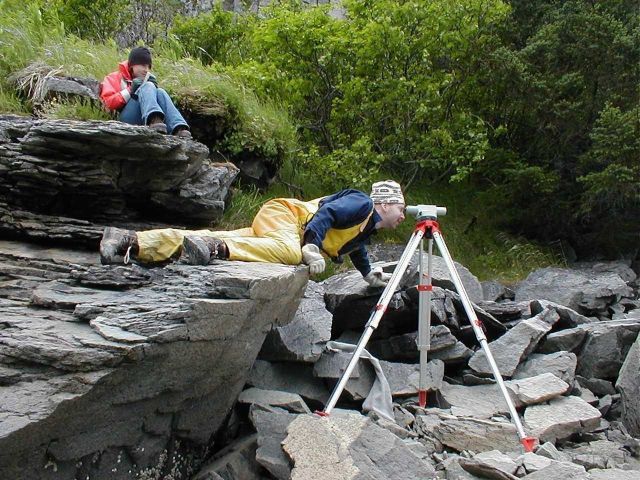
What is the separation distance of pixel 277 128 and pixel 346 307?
145 inches

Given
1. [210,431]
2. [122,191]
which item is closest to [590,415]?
[210,431]

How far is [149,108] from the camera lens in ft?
25.5

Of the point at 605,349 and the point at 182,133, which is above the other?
the point at 182,133

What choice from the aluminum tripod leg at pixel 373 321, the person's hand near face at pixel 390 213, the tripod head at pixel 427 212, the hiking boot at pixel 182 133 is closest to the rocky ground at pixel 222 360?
the hiking boot at pixel 182 133

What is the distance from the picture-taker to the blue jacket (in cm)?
648

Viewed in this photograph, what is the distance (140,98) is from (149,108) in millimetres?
283

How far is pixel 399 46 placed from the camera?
1233cm

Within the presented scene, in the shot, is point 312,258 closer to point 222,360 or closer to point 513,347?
point 222,360

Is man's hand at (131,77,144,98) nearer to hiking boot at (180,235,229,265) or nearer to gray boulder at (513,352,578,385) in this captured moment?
hiking boot at (180,235,229,265)

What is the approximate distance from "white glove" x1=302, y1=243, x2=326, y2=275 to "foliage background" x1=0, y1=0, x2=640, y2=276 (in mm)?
4327

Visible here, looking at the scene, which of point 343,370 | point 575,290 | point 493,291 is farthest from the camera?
point 493,291

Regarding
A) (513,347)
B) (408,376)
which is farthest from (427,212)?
(513,347)

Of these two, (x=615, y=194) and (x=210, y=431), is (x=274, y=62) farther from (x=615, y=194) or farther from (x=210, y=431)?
(x=210, y=431)

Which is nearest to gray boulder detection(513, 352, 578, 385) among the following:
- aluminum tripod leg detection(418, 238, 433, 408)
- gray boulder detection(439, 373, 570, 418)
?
gray boulder detection(439, 373, 570, 418)
